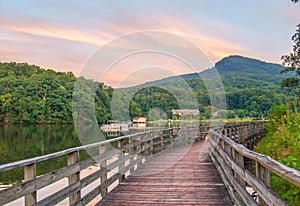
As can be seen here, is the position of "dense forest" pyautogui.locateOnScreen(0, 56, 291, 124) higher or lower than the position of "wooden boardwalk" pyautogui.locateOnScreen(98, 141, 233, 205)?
higher

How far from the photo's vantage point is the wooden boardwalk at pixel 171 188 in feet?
18.6

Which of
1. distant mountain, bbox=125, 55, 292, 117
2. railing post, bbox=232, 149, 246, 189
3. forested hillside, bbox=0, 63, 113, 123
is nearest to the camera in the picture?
railing post, bbox=232, 149, 246, 189

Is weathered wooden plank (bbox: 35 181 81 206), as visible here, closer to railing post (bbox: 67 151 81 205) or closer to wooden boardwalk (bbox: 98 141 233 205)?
railing post (bbox: 67 151 81 205)

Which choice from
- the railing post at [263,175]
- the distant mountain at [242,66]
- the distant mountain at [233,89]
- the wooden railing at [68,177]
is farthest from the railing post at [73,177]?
the distant mountain at [242,66]

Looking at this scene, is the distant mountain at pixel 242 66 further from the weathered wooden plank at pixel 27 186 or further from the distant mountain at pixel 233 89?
the weathered wooden plank at pixel 27 186

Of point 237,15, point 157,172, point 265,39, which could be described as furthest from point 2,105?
point 157,172

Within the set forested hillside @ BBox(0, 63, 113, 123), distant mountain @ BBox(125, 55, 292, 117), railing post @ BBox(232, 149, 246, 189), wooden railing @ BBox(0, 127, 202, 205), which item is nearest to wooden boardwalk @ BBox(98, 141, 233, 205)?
wooden railing @ BBox(0, 127, 202, 205)

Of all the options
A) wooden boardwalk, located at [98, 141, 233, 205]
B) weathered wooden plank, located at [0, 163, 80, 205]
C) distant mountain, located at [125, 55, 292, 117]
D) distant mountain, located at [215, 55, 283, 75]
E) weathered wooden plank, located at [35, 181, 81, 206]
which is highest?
distant mountain, located at [215, 55, 283, 75]

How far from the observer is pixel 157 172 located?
8719mm

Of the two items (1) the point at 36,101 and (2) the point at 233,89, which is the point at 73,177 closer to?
(2) the point at 233,89

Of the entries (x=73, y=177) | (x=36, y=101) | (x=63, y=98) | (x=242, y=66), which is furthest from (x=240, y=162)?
(x=242, y=66)

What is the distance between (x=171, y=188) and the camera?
6.73 metres

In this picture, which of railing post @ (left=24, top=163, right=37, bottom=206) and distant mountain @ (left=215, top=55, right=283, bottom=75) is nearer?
railing post @ (left=24, top=163, right=37, bottom=206)

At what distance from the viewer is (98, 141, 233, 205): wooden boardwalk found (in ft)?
18.6
